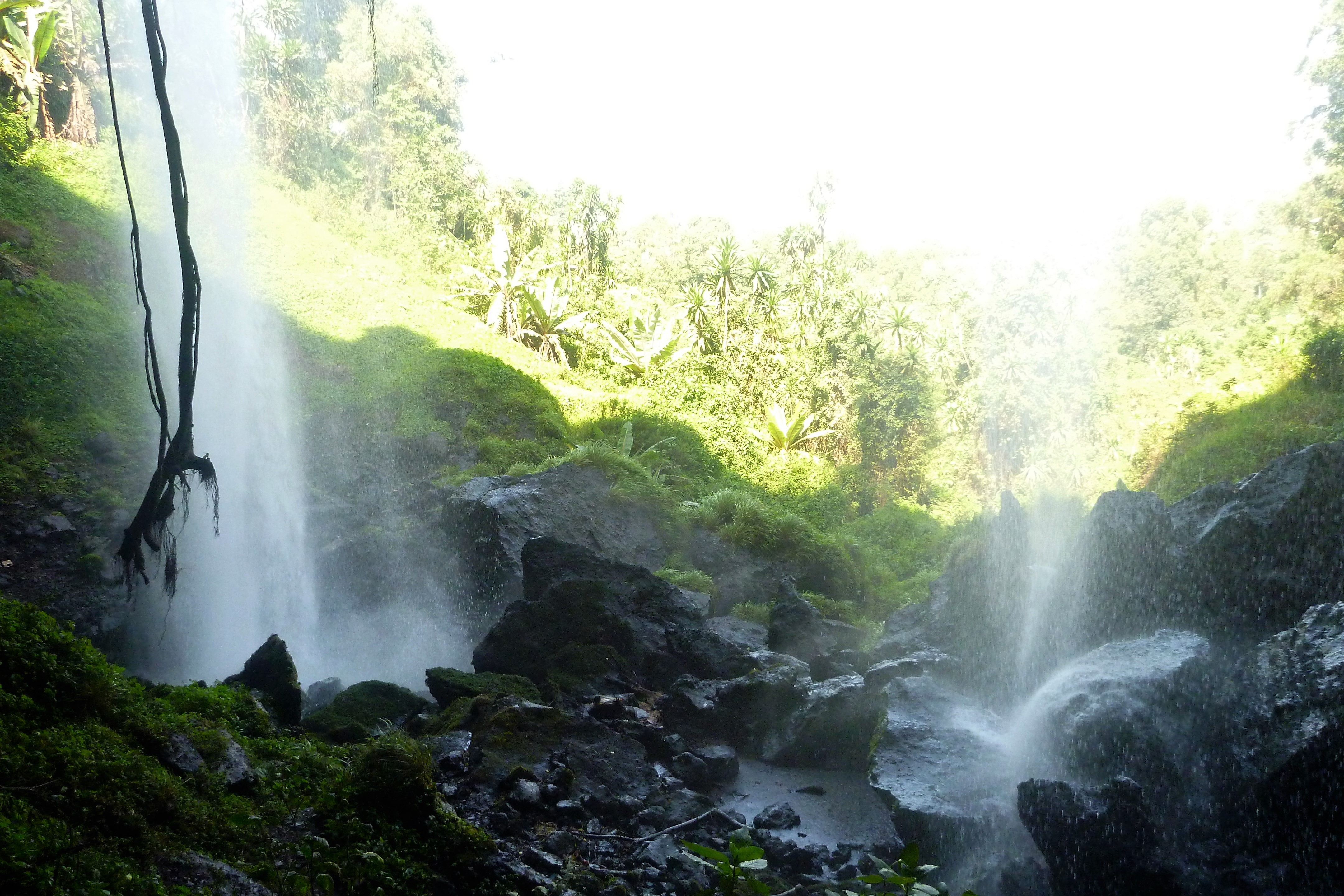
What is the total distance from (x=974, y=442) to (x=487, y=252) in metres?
18.1

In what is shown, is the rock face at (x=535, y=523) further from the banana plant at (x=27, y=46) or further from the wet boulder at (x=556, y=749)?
the banana plant at (x=27, y=46)

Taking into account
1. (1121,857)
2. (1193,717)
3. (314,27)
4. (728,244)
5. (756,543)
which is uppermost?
(314,27)

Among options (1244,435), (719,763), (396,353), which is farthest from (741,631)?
(1244,435)

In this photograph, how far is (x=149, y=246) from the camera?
59.4 ft

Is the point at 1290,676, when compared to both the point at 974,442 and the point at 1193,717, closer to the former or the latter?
the point at 1193,717

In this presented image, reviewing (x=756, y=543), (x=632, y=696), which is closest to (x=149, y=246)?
(x=756, y=543)

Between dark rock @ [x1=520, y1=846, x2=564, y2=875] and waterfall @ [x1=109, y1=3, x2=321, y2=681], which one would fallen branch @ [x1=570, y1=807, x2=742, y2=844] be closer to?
dark rock @ [x1=520, y1=846, x2=564, y2=875]

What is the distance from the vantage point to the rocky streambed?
5.51 m

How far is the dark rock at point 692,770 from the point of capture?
7.64m

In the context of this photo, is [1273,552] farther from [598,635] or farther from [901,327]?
[901,327]

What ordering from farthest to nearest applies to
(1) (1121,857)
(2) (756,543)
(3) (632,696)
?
(2) (756,543) → (3) (632,696) → (1) (1121,857)

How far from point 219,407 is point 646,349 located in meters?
15.0

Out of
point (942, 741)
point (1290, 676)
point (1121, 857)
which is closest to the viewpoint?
point (1121, 857)

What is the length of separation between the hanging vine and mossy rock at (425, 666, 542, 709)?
312 centimetres
